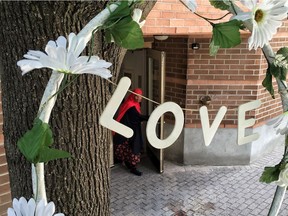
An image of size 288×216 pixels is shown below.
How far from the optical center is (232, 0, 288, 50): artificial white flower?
0.93 meters

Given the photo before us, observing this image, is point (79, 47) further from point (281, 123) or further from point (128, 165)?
point (128, 165)

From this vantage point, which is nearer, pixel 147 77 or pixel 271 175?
pixel 271 175

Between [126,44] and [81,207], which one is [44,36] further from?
[81,207]

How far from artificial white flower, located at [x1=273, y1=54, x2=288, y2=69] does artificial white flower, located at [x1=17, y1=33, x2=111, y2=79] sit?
722 mm

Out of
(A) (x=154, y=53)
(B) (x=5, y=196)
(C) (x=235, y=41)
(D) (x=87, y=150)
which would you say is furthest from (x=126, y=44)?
(A) (x=154, y=53)

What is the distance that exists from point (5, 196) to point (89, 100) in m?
2.23

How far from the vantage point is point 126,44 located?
2.96 feet

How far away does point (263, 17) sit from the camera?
3.14ft

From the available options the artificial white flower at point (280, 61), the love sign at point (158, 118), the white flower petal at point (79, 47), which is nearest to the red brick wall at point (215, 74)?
the love sign at point (158, 118)

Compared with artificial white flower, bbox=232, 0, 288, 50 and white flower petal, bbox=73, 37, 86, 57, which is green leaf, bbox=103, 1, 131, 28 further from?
artificial white flower, bbox=232, 0, 288, 50

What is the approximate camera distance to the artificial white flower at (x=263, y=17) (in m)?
0.93

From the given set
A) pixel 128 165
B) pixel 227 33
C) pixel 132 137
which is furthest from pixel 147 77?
pixel 227 33

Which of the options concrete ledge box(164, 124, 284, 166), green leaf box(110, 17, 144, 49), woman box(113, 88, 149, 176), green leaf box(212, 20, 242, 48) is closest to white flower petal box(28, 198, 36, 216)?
green leaf box(110, 17, 144, 49)

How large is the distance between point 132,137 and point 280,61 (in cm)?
438
